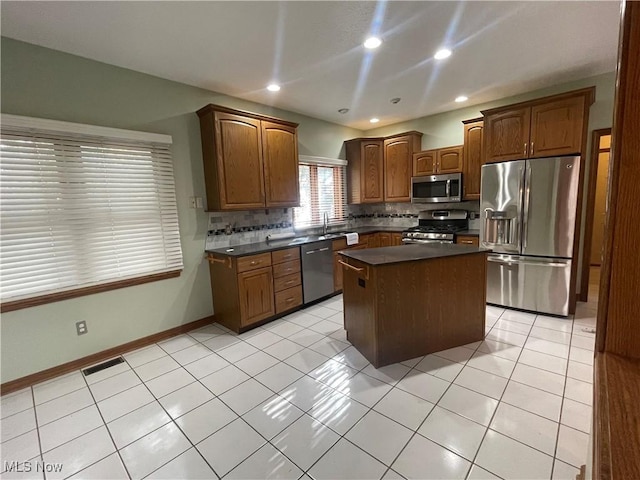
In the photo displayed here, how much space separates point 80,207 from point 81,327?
107cm

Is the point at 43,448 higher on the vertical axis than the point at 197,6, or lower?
lower

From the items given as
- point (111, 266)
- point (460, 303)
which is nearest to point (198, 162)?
point (111, 266)

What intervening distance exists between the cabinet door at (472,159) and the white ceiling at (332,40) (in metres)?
0.57

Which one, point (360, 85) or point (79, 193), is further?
point (360, 85)

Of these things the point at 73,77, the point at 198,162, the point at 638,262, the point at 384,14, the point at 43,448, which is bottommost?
the point at 43,448

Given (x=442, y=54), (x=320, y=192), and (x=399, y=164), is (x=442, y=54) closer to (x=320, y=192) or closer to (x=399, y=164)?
(x=399, y=164)

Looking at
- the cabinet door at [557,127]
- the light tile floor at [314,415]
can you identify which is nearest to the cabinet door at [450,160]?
the cabinet door at [557,127]

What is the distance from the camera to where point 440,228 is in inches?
171

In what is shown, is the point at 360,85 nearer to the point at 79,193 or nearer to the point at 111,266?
the point at 79,193

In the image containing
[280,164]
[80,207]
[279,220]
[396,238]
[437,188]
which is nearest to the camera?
[80,207]

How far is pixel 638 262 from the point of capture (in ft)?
1.99

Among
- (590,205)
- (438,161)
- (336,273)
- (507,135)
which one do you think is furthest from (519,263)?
(336,273)

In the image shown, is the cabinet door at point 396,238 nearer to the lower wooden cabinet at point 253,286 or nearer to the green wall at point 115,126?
the lower wooden cabinet at point 253,286

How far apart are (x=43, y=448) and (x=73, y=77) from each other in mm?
2750
